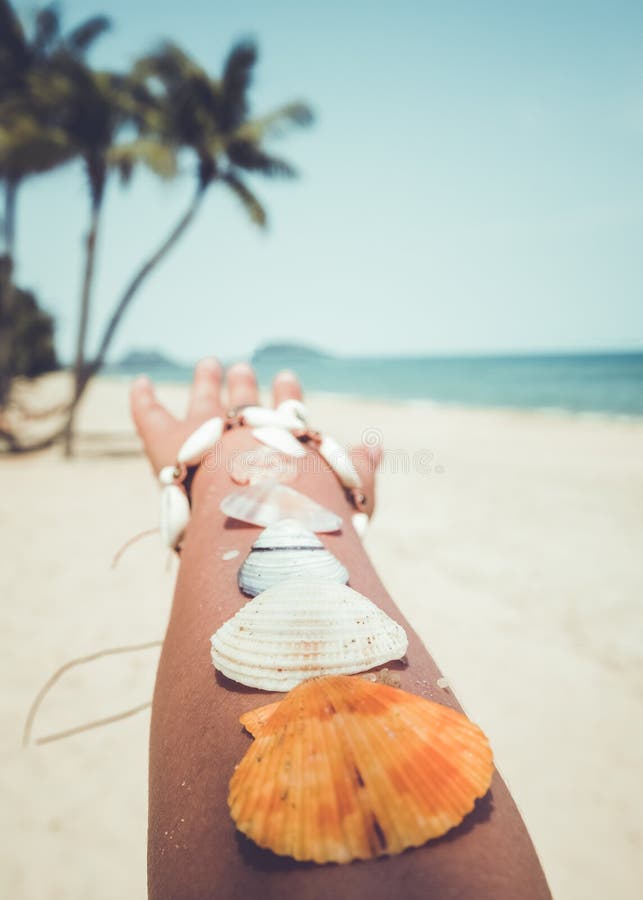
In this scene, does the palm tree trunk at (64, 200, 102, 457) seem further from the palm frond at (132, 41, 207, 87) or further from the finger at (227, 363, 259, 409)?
the finger at (227, 363, 259, 409)

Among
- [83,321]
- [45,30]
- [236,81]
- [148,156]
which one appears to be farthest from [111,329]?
[45,30]

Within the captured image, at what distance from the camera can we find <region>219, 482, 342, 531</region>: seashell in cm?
113

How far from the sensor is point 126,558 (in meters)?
5.25

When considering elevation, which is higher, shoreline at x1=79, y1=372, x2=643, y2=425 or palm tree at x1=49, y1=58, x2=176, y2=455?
palm tree at x1=49, y1=58, x2=176, y2=455

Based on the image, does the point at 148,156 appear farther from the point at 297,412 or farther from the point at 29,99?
the point at 297,412

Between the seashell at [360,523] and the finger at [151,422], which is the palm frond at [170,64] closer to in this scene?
the finger at [151,422]

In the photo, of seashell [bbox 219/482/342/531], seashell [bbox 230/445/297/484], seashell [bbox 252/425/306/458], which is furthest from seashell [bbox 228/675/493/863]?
seashell [bbox 252/425/306/458]

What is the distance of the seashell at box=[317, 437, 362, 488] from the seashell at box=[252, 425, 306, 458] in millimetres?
74

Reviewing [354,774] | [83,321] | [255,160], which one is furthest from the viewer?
[255,160]

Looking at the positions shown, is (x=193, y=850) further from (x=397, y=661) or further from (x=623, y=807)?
(x=623, y=807)

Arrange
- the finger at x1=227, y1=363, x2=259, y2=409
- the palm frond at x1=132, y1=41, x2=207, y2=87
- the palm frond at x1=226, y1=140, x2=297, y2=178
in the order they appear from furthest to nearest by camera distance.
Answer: the palm frond at x1=226, y1=140, x2=297, y2=178
the palm frond at x1=132, y1=41, x2=207, y2=87
the finger at x1=227, y1=363, x2=259, y2=409

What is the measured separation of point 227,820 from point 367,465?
3.73 feet

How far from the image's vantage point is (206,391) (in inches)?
77.8

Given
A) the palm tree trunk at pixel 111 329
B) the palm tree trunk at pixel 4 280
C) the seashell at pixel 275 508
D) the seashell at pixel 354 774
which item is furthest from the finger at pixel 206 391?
the palm tree trunk at pixel 4 280
